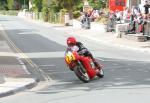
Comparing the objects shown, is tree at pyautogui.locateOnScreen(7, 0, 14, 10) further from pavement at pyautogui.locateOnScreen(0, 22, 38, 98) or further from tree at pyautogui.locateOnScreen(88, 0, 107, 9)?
pavement at pyautogui.locateOnScreen(0, 22, 38, 98)

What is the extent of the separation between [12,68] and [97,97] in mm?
7660

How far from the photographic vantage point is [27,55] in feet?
84.7

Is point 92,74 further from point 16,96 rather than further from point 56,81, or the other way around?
point 16,96

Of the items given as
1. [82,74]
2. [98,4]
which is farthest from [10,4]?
[82,74]

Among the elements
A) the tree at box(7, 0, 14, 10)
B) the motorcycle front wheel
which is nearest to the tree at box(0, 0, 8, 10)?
the tree at box(7, 0, 14, 10)

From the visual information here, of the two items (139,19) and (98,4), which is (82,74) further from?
(98,4)

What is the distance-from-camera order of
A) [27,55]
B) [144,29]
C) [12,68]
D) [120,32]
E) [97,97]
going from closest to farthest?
[97,97]
[12,68]
[27,55]
[144,29]
[120,32]

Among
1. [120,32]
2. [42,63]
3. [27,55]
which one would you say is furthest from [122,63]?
[120,32]

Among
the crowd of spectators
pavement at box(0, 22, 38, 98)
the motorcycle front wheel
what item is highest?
the crowd of spectators

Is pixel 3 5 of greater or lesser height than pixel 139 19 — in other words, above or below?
below

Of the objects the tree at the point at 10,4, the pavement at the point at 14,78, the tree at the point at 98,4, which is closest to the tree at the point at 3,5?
the tree at the point at 10,4

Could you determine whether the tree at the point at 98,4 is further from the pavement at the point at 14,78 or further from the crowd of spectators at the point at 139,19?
the pavement at the point at 14,78

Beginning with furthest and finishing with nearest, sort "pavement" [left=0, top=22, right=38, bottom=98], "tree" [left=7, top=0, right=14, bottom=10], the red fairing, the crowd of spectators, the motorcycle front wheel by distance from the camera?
"tree" [left=7, top=0, right=14, bottom=10] < the crowd of spectators < the red fairing < the motorcycle front wheel < "pavement" [left=0, top=22, right=38, bottom=98]

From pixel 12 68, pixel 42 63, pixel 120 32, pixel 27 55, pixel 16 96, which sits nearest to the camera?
pixel 16 96
